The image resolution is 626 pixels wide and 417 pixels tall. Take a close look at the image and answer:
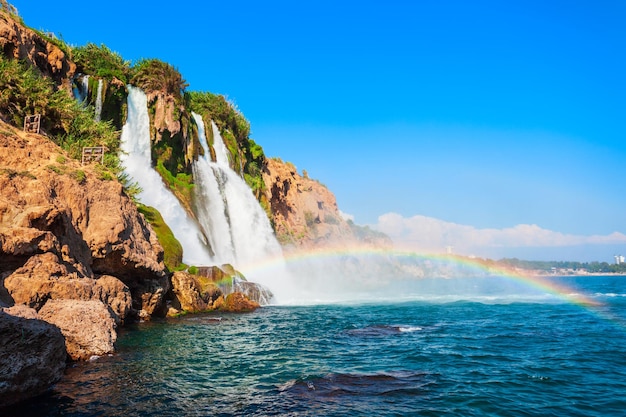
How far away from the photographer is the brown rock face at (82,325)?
468 inches

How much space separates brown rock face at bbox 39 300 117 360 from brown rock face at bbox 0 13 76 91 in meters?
18.3

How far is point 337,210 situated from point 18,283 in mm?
82719

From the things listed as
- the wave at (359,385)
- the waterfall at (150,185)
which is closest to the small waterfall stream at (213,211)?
the waterfall at (150,185)

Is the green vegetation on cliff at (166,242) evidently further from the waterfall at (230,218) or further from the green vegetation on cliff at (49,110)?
the waterfall at (230,218)

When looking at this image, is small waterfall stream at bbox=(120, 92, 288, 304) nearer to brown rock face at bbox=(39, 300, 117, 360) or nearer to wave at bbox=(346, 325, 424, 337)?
wave at bbox=(346, 325, 424, 337)

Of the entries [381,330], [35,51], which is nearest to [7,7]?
[35,51]

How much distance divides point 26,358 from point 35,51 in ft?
85.0

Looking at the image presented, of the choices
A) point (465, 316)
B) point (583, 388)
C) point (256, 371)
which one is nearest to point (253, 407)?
point (256, 371)

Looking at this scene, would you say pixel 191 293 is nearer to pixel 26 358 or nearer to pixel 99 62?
pixel 26 358

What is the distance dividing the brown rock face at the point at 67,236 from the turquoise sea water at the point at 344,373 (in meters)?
2.29

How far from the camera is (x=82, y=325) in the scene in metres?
12.3

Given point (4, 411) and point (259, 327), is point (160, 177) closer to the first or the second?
point (259, 327)

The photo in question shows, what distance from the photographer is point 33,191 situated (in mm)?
15406

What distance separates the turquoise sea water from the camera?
891 cm
